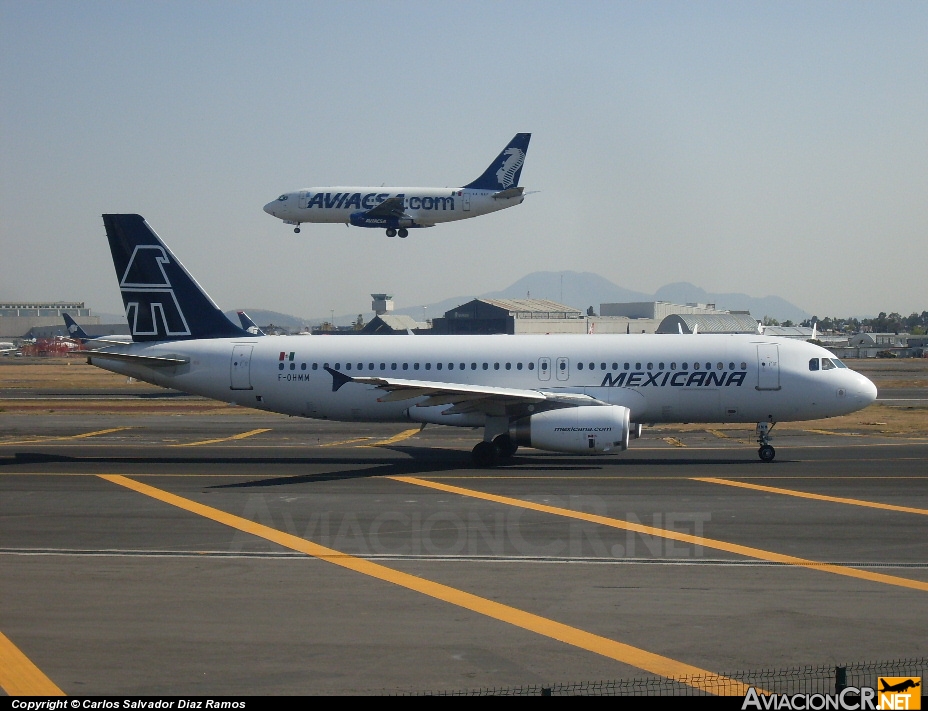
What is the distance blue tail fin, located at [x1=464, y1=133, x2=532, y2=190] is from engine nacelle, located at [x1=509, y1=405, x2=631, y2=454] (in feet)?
174

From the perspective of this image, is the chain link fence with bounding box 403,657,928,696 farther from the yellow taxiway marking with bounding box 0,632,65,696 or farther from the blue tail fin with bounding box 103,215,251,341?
the blue tail fin with bounding box 103,215,251,341

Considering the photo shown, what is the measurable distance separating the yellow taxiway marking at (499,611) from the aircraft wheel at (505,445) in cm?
1116

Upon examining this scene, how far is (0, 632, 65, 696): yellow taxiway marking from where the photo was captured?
36.1ft

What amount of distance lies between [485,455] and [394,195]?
52137mm

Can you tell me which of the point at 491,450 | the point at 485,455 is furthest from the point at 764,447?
the point at 485,455

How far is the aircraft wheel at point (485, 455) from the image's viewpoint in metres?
31.5

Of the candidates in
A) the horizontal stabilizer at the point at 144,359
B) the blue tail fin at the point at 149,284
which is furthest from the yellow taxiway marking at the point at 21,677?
the blue tail fin at the point at 149,284

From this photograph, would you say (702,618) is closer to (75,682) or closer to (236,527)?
(75,682)

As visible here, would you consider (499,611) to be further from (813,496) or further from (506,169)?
(506,169)

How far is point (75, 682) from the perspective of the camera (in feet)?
37.1

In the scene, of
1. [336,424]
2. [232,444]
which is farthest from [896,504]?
[336,424]

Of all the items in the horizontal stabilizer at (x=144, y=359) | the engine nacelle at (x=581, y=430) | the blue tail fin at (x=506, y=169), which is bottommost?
the engine nacelle at (x=581, y=430)

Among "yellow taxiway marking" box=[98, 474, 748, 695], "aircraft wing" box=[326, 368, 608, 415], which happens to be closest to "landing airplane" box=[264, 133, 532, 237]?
"aircraft wing" box=[326, 368, 608, 415]

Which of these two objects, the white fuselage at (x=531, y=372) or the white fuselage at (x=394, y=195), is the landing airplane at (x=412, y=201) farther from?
the white fuselage at (x=531, y=372)
